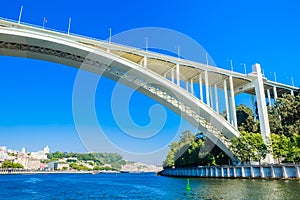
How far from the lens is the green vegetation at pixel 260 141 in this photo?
26.2m

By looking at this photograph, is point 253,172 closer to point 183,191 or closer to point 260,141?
point 260,141

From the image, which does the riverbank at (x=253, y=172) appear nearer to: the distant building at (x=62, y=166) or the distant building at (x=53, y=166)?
the distant building at (x=62, y=166)

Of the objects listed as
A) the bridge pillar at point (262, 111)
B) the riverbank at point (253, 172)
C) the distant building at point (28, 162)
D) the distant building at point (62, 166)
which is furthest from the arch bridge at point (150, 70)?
the distant building at point (62, 166)

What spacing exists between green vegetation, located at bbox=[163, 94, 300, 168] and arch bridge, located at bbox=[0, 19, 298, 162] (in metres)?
1.31

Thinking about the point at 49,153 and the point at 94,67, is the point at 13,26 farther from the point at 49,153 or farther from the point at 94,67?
the point at 49,153

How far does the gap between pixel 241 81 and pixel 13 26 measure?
23.0m

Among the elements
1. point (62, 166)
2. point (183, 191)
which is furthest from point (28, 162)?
point (183, 191)

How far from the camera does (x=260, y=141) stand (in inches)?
1058

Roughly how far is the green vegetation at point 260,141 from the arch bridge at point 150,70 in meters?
1.31

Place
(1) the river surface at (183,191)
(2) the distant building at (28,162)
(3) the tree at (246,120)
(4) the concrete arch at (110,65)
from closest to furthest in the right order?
1. (1) the river surface at (183,191)
2. (4) the concrete arch at (110,65)
3. (3) the tree at (246,120)
4. (2) the distant building at (28,162)

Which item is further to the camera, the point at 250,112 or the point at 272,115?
the point at 250,112

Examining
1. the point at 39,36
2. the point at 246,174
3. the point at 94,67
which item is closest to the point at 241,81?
the point at 246,174

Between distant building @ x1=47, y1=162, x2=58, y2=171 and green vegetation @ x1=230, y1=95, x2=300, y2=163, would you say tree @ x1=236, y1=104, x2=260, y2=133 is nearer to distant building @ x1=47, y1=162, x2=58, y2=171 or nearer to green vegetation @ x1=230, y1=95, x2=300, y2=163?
green vegetation @ x1=230, y1=95, x2=300, y2=163

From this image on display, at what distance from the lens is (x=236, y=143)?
26.7m
